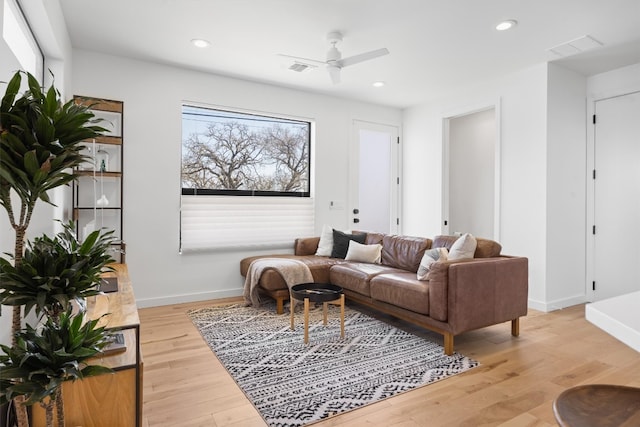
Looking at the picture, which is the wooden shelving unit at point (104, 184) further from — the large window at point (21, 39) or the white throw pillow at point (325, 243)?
the white throw pillow at point (325, 243)

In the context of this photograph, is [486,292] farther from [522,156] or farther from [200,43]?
[200,43]

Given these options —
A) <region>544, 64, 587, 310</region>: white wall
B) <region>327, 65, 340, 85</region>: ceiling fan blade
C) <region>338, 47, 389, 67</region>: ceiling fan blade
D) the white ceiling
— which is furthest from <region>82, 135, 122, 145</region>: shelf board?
<region>544, 64, 587, 310</region>: white wall

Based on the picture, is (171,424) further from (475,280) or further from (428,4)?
(428,4)

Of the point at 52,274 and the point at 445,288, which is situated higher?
the point at 52,274

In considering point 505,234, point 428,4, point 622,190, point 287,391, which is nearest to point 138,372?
point 287,391

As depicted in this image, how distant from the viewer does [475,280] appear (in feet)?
9.65

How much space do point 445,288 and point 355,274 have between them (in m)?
1.17

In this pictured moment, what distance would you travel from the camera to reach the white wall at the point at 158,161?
404cm

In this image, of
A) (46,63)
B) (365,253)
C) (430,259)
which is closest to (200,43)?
(46,63)

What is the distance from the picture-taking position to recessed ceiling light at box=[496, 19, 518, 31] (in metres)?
3.14

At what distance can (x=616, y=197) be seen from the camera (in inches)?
167

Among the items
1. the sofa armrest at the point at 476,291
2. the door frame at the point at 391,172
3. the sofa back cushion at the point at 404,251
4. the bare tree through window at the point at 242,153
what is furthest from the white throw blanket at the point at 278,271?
the door frame at the point at 391,172

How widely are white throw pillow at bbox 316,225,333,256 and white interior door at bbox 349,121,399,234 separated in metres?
0.79

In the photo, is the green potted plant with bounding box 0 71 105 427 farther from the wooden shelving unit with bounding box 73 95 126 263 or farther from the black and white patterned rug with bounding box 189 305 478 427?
the wooden shelving unit with bounding box 73 95 126 263
